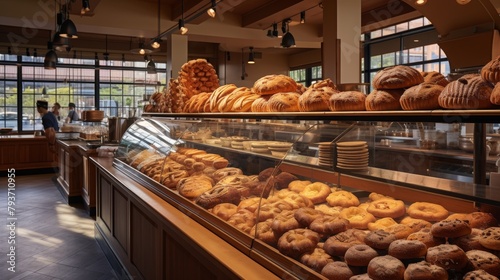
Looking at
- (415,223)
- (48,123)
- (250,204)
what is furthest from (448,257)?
(48,123)

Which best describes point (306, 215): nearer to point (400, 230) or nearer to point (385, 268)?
→ point (400, 230)

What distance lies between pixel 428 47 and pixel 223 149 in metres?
7.96

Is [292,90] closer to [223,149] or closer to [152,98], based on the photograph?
[223,149]

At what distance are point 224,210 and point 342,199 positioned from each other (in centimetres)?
59

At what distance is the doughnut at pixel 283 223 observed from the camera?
1.71 meters

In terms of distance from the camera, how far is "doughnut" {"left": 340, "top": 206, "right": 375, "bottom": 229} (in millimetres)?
1700

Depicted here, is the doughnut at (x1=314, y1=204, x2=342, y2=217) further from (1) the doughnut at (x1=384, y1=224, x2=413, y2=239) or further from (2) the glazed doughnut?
(1) the doughnut at (x1=384, y1=224, x2=413, y2=239)

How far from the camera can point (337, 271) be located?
1.37 metres

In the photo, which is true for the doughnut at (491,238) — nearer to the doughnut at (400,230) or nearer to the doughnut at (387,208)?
the doughnut at (400,230)

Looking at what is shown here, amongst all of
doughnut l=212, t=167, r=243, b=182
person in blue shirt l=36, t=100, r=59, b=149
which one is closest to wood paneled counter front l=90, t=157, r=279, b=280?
doughnut l=212, t=167, r=243, b=182

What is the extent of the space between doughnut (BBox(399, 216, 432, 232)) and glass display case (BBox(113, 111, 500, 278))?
134mm

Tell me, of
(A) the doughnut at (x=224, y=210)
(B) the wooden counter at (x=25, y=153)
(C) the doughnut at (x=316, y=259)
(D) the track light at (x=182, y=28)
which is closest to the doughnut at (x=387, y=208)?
(C) the doughnut at (x=316, y=259)

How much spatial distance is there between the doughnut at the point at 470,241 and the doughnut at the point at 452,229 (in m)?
0.02

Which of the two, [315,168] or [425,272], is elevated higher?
[315,168]
